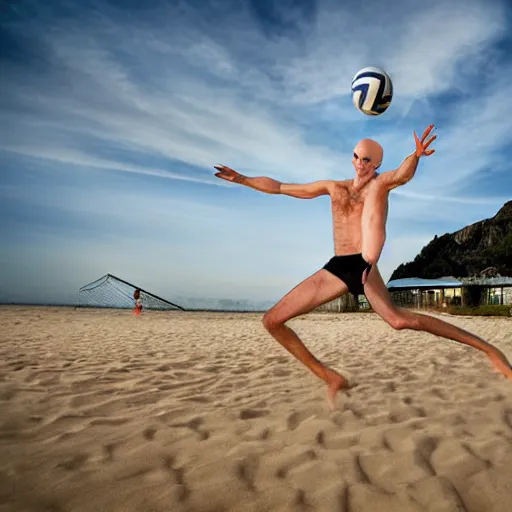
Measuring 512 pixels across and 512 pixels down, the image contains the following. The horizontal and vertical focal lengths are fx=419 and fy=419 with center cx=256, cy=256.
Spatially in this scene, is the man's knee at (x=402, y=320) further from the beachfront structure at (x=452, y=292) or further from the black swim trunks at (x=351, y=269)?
the beachfront structure at (x=452, y=292)

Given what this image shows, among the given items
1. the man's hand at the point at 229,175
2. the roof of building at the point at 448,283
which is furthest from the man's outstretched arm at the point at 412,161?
the roof of building at the point at 448,283

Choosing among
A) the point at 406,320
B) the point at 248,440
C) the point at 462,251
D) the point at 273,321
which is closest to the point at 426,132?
the point at 406,320

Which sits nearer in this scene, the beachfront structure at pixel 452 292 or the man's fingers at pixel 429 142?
the man's fingers at pixel 429 142

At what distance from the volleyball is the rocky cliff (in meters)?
48.7

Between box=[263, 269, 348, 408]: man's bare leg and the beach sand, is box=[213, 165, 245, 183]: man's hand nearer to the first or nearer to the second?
box=[263, 269, 348, 408]: man's bare leg

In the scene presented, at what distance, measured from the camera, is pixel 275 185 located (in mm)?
3742

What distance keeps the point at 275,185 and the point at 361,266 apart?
109 centimetres

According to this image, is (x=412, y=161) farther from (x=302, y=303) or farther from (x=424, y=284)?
(x=424, y=284)

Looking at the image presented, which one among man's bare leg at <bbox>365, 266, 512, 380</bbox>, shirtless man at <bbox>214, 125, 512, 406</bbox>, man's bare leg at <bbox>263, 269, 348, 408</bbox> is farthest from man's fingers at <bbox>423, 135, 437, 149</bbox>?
man's bare leg at <bbox>263, 269, 348, 408</bbox>

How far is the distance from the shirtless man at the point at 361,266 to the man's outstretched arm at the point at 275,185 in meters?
0.06

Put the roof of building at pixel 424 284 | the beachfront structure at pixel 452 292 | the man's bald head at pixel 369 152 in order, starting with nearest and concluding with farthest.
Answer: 1. the man's bald head at pixel 369 152
2. the beachfront structure at pixel 452 292
3. the roof of building at pixel 424 284

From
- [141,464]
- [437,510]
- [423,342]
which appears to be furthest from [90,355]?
[423,342]

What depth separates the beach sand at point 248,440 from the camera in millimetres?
1849

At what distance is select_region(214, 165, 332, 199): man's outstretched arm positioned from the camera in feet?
11.9
